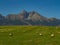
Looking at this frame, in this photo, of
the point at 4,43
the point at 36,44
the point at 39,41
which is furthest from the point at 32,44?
the point at 4,43

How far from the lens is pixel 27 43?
27.4 meters

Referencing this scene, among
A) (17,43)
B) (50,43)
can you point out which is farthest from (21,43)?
(50,43)

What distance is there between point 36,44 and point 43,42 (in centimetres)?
171

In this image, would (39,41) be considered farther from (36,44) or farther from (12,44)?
(12,44)

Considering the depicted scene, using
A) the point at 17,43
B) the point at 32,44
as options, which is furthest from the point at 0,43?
the point at 32,44

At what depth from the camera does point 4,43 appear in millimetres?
27641

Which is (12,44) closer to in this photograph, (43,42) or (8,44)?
(8,44)

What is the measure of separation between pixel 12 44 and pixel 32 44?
3038mm

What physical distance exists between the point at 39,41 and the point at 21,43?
295cm

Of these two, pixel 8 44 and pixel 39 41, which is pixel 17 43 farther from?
pixel 39 41

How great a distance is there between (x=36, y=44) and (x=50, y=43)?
215cm

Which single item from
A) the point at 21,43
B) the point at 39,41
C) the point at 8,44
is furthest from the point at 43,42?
the point at 8,44

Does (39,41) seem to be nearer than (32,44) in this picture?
No

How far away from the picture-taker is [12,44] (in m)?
27.0
